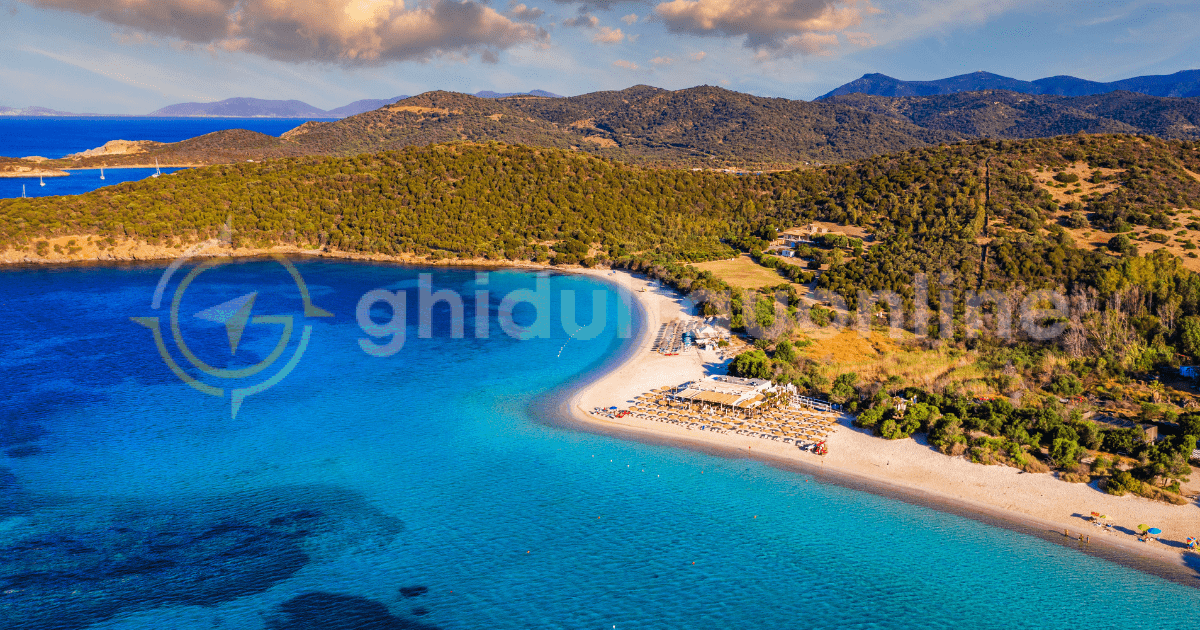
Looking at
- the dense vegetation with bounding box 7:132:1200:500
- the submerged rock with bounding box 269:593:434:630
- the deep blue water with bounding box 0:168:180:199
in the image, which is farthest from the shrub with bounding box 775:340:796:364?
the deep blue water with bounding box 0:168:180:199

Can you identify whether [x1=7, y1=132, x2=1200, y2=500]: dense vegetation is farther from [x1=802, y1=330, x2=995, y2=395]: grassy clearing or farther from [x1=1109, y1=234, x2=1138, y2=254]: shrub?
[x1=802, y1=330, x2=995, y2=395]: grassy clearing

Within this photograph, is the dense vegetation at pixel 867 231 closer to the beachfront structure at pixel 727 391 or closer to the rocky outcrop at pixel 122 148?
the beachfront structure at pixel 727 391

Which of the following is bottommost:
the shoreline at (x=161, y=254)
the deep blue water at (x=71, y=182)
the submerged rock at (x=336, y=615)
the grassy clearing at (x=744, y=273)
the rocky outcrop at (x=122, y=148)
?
the submerged rock at (x=336, y=615)

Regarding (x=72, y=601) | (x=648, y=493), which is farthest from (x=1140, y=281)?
(x=72, y=601)

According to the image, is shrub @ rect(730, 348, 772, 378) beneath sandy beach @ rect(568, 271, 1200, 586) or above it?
above

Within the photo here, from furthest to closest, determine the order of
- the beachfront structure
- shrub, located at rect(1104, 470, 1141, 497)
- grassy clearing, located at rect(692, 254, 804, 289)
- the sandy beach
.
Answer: grassy clearing, located at rect(692, 254, 804, 289), the beachfront structure, shrub, located at rect(1104, 470, 1141, 497), the sandy beach

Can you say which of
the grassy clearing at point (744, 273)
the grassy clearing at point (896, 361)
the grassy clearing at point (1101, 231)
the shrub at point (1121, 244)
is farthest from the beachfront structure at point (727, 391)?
the grassy clearing at point (1101, 231)
